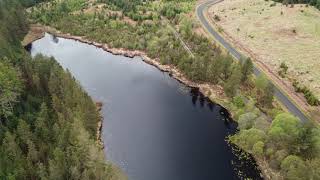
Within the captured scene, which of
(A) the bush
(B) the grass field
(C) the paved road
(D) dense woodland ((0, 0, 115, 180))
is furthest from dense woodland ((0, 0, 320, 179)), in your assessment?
(B) the grass field

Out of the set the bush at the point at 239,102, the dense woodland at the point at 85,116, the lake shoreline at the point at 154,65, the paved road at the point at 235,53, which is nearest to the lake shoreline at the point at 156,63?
the lake shoreline at the point at 154,65

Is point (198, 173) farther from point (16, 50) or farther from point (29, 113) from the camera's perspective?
point (16, 50)

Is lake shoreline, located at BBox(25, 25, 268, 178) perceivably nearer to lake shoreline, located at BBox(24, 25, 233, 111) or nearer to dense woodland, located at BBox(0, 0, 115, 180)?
lake shoreline, located at BBox(24, 25, 233, 111)

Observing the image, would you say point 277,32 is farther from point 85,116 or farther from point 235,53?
point 85,116

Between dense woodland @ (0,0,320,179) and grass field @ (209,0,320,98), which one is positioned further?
grass field @ (209,0,320,98)

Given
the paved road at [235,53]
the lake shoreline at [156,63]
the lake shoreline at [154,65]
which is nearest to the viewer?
the paved road at [235,53]

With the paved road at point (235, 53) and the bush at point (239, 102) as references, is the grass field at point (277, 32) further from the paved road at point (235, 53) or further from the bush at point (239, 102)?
the bush at point (239, 102)

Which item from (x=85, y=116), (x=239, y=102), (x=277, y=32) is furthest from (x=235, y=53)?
(x=85, y=116)
